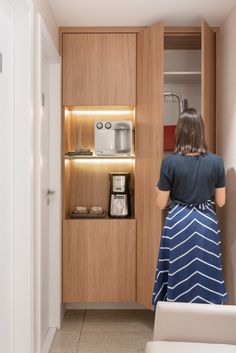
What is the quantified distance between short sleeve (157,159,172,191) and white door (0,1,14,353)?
962 mm

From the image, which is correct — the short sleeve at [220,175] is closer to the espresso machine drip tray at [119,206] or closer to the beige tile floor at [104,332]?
the espresso machine drip tray at [119,206]

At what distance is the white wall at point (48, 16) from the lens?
248 cm

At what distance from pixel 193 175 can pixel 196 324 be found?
0.99 metres

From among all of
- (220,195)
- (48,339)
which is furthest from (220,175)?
(48,339)

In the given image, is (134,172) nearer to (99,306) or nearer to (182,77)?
(182,77)

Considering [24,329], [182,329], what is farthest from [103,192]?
[182,329]

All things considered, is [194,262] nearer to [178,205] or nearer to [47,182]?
[178,205]

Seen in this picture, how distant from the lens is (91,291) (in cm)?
340

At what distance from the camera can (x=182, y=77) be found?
137 inches

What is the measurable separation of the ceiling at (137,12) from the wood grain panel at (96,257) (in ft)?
5.20

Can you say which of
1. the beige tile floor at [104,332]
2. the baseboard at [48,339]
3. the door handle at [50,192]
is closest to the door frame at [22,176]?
the baseboard at [48,339]

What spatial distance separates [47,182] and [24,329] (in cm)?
120

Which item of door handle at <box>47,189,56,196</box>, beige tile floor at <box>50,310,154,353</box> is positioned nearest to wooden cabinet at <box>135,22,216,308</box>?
beige tile floor at <box>50,310,154,353</box>

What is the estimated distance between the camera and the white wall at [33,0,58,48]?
8.15 feet
